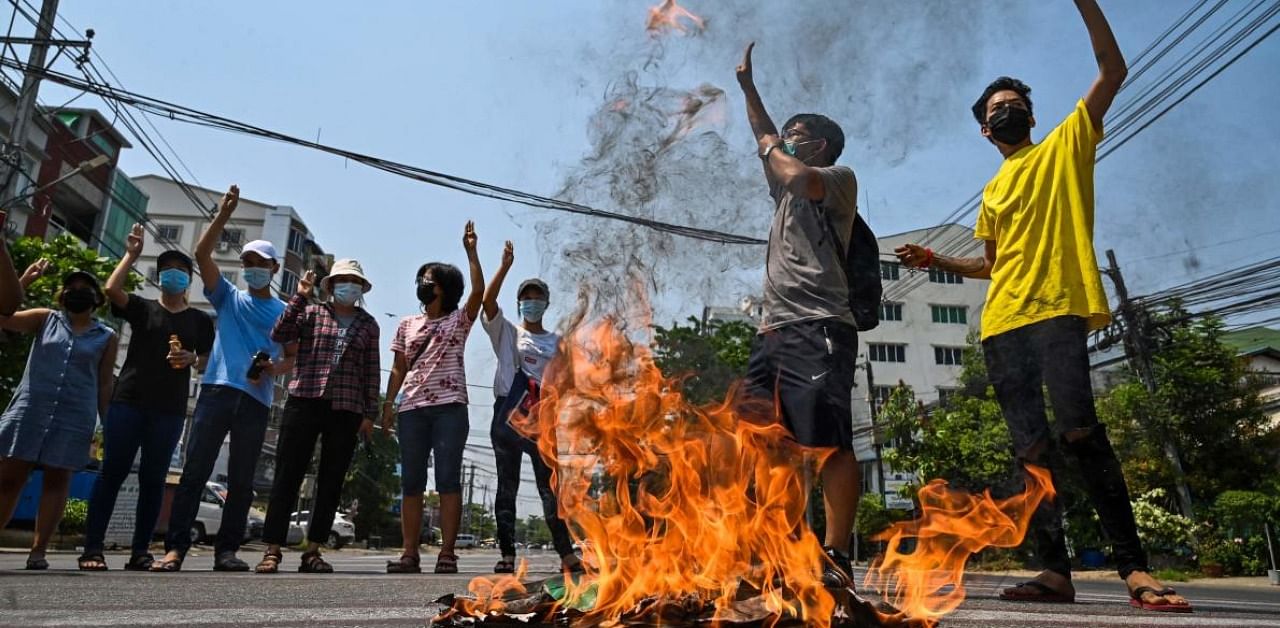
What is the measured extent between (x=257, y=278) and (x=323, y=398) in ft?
3.67

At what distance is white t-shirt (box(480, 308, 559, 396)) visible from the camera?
584cm

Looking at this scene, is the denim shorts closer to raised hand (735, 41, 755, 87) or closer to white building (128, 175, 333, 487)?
raised hand (735, 41, 755, 87)

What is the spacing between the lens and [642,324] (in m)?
3.99

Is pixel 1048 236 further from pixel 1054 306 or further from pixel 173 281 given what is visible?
pixel 173 281

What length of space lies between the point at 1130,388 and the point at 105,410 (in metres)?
22.7

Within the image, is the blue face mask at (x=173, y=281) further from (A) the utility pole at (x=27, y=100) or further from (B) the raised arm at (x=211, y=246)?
→ (A) the utility pole at (x=27, y=100)

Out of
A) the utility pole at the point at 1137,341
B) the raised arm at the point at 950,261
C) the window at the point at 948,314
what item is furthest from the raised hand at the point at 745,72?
the window at the point at 948,314

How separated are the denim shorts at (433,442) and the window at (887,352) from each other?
54644 millimetres

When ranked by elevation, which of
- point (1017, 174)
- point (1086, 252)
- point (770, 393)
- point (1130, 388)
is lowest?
point (770, 393)

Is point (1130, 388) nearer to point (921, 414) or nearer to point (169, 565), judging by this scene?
point (921, 414)

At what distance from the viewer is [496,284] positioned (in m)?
5.78

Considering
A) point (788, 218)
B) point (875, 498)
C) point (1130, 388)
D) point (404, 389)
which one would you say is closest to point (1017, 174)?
point (788, 218)

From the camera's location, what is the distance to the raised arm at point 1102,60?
3568 millimetres

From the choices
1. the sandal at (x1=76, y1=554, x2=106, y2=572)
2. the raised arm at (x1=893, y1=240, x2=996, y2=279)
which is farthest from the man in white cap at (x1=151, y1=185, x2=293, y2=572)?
the raised arm at (x1=893, y1=240, x2=996, y2=279)
